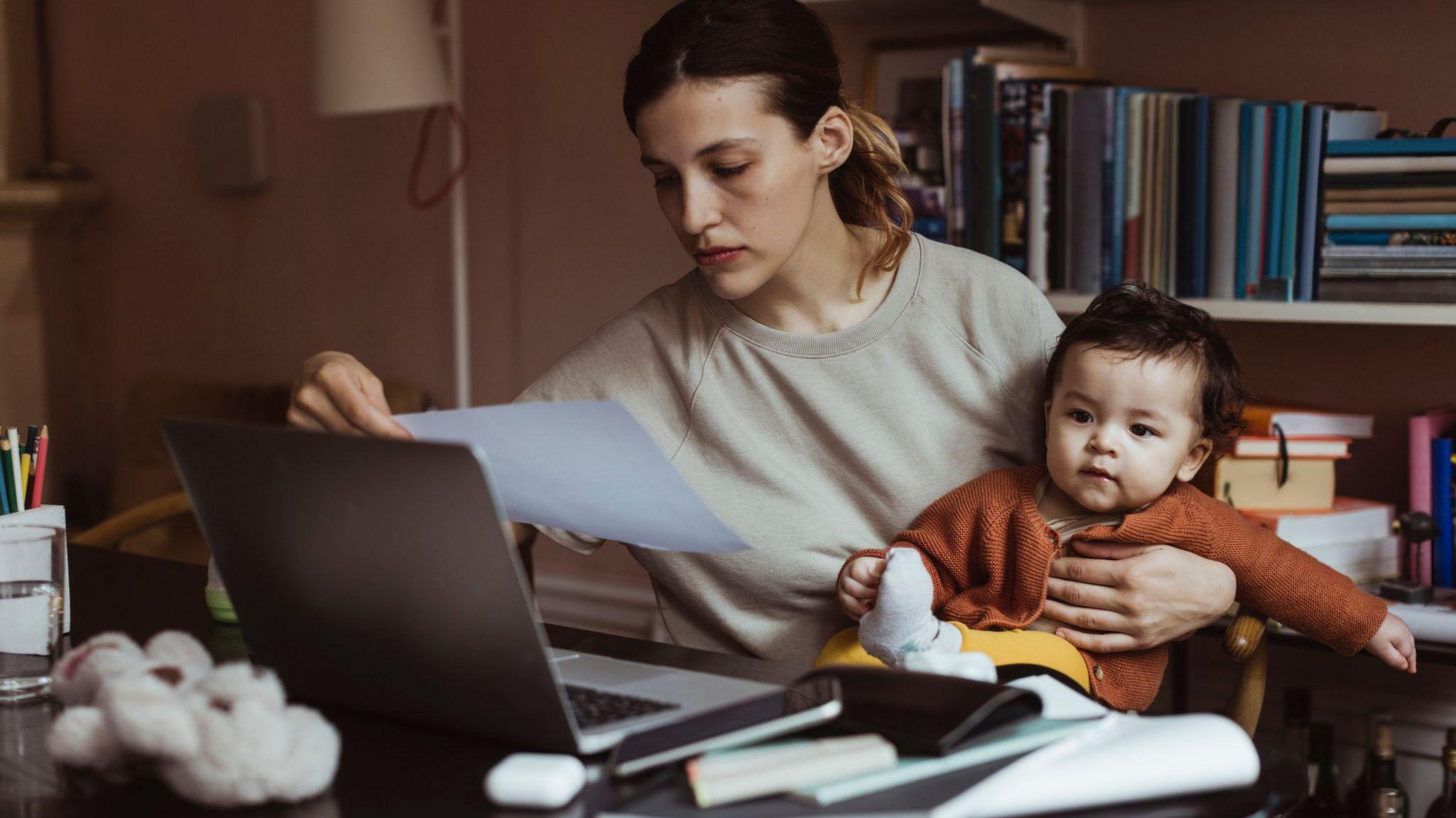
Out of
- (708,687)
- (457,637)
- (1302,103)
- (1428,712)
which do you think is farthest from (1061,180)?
(457,637)

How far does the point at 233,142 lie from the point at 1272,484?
8.28ft

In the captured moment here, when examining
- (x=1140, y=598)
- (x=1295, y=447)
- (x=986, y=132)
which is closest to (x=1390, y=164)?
(x=1295, y=447)

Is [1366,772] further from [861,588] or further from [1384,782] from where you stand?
[861,588]

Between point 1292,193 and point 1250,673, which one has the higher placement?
point 1292,193

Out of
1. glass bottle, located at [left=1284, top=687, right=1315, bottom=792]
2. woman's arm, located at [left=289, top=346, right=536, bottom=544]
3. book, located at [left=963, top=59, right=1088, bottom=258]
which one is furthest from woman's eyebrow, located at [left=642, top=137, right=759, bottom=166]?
glass bottle, located at [left=1284, top=687, right=1315, bottom=792]

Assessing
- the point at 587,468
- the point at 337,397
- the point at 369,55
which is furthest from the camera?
the point at 369,55

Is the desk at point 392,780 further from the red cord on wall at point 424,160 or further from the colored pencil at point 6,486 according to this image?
the red cord on wall at point 424,160

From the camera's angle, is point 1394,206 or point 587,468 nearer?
point 587,468

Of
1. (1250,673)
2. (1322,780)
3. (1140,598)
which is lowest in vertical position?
(1322,780)

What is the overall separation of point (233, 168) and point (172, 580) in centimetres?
222

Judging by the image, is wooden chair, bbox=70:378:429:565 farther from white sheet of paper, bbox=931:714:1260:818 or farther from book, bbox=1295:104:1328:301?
white sheet of paper, bbox=931:714:1260:818

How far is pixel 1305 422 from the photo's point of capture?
1.83 m

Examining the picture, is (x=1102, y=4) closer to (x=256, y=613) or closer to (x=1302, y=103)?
(x=1302, y=103)

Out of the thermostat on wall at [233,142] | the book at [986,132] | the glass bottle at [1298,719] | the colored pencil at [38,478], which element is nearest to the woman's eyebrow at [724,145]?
the colored pencil at [38,478]
